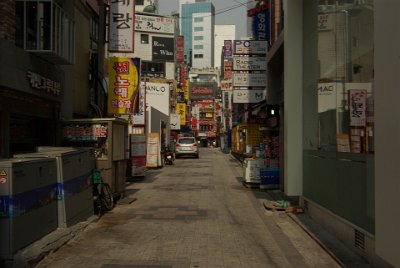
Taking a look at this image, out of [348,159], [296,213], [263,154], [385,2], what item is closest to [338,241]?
[348,159]

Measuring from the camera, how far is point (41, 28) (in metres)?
11.3

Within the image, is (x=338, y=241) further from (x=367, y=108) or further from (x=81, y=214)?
(x=81, y=214)

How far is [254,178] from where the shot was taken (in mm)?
17547

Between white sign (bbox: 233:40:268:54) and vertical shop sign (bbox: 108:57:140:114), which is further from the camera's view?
white sign (bbox: 233:40:268:54)

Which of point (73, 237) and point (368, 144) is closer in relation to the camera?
point (368, 144)

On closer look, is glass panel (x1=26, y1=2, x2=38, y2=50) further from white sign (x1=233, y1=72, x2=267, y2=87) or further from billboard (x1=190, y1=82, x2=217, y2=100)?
billboard (x1=190, y1=82, x2=217, y2=100)

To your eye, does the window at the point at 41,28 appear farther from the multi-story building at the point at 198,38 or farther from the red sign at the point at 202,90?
the multi-story building at the point at 198,38

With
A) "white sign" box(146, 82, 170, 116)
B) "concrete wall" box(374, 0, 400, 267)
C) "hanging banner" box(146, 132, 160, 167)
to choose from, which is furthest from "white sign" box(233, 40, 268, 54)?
"concrete wall" box(374, 0, 400, 267)

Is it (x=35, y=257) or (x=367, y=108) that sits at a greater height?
(x=367, y=108)

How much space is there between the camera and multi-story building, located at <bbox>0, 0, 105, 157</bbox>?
32.7 feet

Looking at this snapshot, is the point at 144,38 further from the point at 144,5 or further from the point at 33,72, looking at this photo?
the point at 33,72

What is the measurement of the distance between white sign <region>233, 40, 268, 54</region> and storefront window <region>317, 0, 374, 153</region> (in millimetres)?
13008

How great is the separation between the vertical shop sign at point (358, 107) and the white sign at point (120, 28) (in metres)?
10.5

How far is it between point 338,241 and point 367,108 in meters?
2.57
